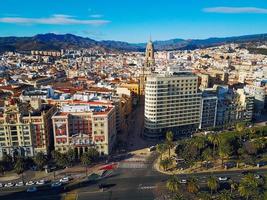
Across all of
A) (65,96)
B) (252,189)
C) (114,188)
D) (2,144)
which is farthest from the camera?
(65,96)

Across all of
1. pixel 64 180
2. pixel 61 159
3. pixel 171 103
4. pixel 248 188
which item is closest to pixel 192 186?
pixel 248 188

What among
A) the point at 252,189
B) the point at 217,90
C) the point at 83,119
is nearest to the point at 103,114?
the point at 83,119

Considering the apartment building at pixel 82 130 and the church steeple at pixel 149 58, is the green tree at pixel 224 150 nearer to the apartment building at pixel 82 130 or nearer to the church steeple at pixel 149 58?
the apartment building at pixel 82 130

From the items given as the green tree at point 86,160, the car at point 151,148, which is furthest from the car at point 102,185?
the car at point 151,148

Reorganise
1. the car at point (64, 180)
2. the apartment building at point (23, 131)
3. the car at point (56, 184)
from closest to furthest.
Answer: the car at point (56, 184), the car at point (64, 180), the apartment building at point (23, 131)

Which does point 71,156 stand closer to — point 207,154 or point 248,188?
point 207,154

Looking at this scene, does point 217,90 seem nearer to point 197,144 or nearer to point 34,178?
point 197,144
